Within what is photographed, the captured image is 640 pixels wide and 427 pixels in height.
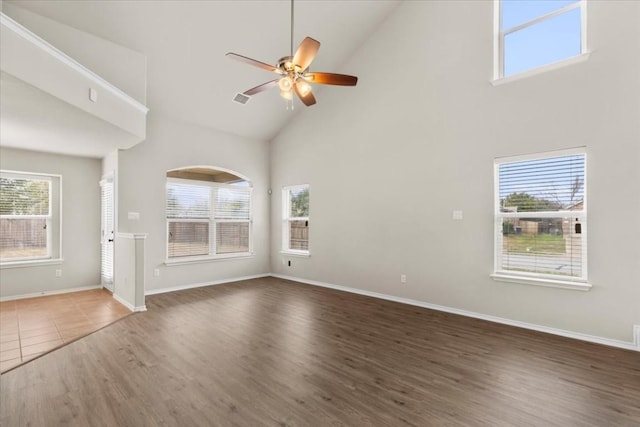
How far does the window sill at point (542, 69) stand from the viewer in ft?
11.1

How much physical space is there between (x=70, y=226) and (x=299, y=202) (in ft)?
14.0

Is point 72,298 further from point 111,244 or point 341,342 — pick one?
point 341,342

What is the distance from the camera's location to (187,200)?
6.07 m

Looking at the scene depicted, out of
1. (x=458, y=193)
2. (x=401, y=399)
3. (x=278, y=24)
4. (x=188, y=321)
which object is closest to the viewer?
(x=401, y=399)

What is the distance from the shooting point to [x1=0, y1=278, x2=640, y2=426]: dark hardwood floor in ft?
6.76

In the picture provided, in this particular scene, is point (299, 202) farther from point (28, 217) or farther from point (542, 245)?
point (28, 217)

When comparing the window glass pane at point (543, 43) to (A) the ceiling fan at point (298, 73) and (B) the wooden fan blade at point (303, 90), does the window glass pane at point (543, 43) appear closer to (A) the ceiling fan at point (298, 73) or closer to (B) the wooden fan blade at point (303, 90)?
(A) the ceiling fan at point (298, 73)

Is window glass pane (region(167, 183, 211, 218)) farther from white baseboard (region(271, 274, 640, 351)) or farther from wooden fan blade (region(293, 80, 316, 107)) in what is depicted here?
wooden fan blade (region(293, 80, 316, 107))

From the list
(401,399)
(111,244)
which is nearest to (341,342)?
(401,399)

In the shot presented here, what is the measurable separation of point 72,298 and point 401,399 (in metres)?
5.48

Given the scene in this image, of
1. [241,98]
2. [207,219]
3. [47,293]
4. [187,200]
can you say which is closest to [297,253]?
[207,219]

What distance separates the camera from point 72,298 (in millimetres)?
5062

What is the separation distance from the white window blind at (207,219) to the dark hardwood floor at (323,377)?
2.16 m

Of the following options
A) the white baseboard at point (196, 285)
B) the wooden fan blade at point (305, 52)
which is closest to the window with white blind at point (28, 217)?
the white baseboard at point (196, 285)
